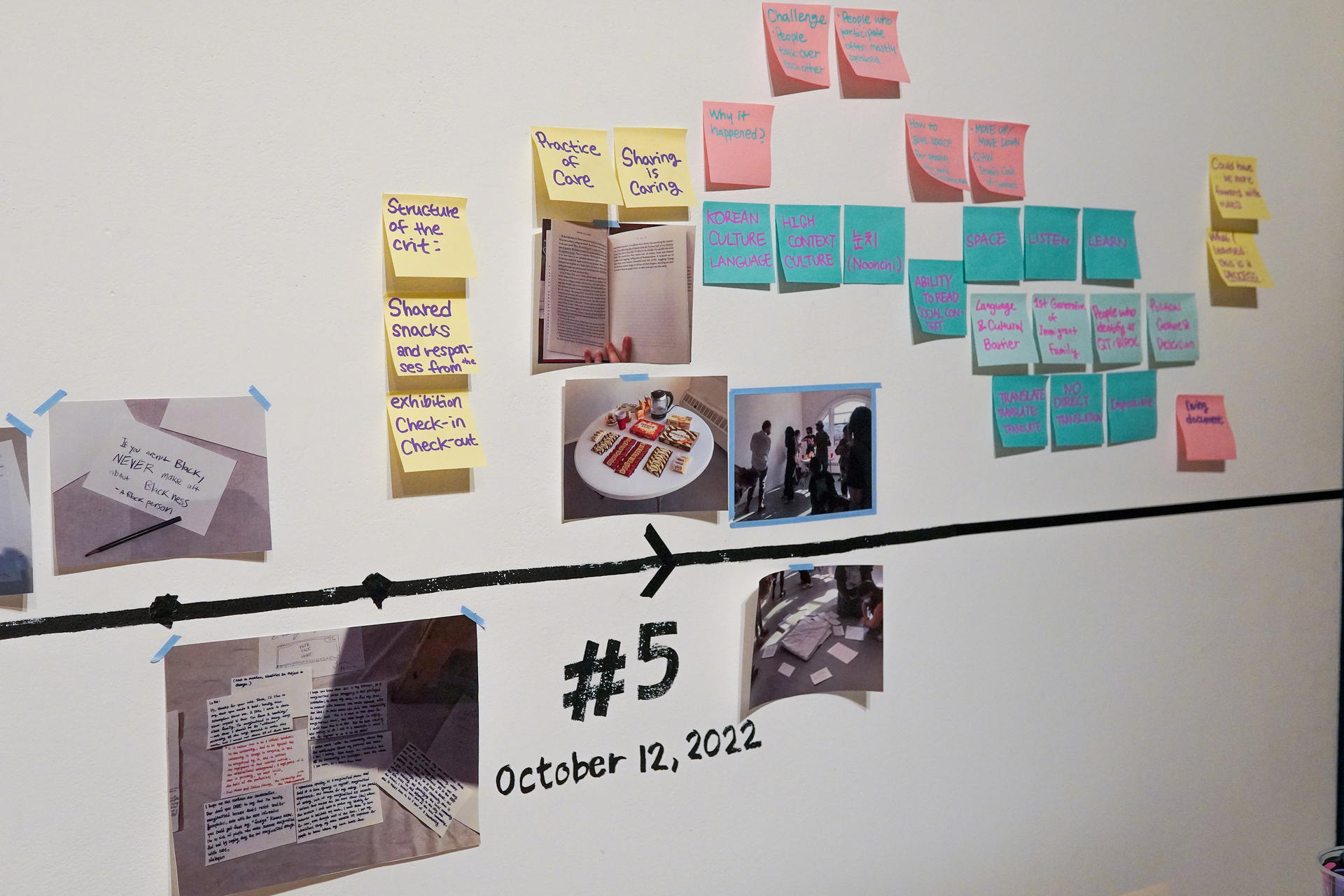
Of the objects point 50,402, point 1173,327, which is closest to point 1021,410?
point 1173,327

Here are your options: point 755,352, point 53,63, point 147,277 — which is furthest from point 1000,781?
point 53,63

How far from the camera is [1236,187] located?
1.43 meters

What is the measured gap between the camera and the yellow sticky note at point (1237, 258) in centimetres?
142

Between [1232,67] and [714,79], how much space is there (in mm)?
846

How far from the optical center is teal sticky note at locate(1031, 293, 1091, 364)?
131cm

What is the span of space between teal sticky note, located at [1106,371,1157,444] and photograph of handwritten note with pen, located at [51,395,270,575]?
3.68 feet

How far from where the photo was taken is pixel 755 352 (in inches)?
45.6

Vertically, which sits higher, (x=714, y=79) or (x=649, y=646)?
(x=714, y=79)

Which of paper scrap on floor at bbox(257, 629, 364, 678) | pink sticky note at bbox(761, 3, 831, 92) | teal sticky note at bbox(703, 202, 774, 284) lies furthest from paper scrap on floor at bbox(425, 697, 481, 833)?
pink sticky note at bbox(761, 3, 831, 92)

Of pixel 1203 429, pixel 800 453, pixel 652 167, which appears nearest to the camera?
pixel 652 167

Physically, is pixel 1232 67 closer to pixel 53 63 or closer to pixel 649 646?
pixel 649 646

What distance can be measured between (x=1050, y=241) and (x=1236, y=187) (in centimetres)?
36

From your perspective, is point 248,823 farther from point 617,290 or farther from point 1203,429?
point 1203,429

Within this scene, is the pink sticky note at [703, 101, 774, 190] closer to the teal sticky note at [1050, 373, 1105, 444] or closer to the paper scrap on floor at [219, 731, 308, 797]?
the teal sticky note at [1050, 373, 1105, 444]
